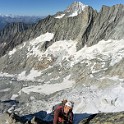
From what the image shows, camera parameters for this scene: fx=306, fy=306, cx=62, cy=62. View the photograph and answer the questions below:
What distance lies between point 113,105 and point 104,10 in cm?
8383

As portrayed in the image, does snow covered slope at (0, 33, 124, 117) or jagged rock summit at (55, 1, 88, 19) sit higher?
jagged rock summit at (55, 1, 88, 19)

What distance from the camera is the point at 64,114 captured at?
12633 mm

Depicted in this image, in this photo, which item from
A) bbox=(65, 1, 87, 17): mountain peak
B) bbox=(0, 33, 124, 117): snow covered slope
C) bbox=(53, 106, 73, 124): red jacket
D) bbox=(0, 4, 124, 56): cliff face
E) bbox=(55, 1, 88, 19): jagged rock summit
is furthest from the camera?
bbox=(65, 1, 87, 17): mountain peak

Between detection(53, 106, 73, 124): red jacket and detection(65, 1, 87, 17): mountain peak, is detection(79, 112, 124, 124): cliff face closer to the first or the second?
detection(53, 106, 73, 124): red jacket

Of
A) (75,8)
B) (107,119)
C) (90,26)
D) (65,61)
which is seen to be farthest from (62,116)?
(75,8)

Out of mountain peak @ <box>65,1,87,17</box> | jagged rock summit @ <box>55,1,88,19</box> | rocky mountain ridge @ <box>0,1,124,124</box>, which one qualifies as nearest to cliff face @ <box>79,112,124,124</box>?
rocky mountain ridge @ <box>0,1,124,124</box>

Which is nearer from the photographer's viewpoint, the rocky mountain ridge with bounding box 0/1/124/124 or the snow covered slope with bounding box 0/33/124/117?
the snow covered slope with bounding box 0/33/124/117

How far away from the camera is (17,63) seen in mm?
135875

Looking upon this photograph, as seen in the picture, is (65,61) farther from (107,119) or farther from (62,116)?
(62,116)

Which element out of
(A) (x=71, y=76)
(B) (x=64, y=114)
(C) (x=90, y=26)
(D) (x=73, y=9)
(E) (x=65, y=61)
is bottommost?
(B) (x=64, y=114)

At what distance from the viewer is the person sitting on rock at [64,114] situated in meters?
12.2

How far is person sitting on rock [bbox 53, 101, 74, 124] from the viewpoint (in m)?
12.2

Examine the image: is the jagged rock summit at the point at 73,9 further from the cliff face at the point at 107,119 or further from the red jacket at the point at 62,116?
the red jacket at the point at 62,116

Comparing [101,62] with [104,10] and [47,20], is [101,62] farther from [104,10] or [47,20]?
[47,20]
